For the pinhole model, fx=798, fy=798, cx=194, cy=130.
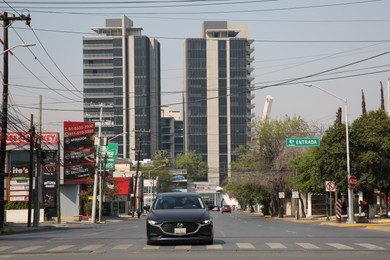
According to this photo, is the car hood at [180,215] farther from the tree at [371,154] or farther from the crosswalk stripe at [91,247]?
the tree at [371,154]

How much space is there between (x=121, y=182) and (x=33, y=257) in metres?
99.3

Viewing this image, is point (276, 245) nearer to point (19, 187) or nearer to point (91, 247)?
point (91, 247)

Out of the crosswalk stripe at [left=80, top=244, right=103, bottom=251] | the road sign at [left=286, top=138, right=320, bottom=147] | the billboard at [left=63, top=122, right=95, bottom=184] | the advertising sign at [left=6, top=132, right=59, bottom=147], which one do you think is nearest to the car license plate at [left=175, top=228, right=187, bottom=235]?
the crosswalk stripe at [left=80, top=244, right=103, bottom=251]

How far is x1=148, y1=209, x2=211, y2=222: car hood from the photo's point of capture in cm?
2331

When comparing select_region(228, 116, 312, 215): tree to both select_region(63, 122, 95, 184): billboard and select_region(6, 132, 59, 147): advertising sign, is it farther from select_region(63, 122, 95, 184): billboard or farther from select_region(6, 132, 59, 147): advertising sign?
select_region(6, 132, 59, 147): advertising sign

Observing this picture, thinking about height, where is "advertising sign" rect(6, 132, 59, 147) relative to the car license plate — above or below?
above

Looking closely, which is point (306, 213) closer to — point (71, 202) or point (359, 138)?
point (71, 202)

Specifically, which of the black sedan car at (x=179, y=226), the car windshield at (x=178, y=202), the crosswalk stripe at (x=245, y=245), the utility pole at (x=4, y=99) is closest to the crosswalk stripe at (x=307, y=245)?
the crosswalk stripe at (x=245, y=245)

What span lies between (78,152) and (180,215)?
2584 inches

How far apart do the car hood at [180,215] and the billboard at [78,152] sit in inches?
2527

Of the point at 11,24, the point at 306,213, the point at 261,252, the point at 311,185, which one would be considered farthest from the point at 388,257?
the point at 306,213

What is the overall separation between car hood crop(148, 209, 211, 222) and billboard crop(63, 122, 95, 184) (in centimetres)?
6418

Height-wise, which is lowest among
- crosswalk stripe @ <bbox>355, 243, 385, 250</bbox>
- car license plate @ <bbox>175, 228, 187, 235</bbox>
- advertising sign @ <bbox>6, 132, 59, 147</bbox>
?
crosswalk stripe @ <bbox>355, 243, 385, 250</bbox>

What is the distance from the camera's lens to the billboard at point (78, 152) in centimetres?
8725
